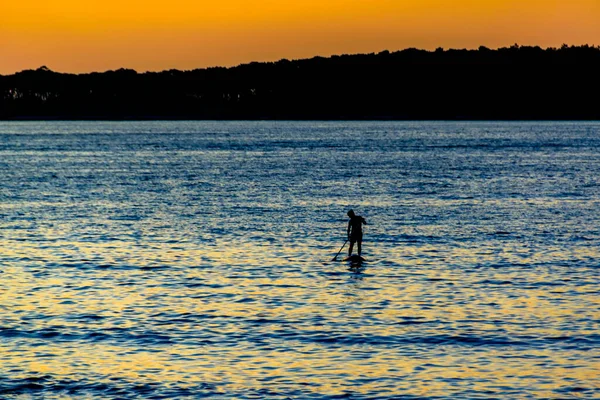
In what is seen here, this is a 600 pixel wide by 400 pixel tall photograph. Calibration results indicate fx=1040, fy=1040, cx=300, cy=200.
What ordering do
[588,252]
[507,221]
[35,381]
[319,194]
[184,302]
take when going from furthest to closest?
[319,194] → [507,221] → [588,252] → [184,302] → [35,381]

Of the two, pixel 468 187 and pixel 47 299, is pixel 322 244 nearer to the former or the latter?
pixel 47 299

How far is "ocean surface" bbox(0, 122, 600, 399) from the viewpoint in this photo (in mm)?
22156

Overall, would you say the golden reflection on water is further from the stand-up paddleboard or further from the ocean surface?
the stand-up paddleboard

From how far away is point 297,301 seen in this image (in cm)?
3084

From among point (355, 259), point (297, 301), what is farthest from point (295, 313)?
point (355, 259)

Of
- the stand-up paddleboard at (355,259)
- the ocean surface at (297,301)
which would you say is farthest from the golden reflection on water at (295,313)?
the stand-up paddleboard at (355,259)

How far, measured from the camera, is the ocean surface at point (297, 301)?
872 inches

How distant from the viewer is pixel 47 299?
31.1 meters

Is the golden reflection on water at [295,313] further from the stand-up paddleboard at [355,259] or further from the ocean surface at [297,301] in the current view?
the stand-up paddleboard at [355,259]

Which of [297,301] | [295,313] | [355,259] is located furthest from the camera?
[355,259]

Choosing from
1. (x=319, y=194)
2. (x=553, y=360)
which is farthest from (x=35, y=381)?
(x=319, y=194)

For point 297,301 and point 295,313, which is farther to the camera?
point 297,301

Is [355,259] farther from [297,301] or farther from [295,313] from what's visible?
[295,313]

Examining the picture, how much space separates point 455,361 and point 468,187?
62.0m
